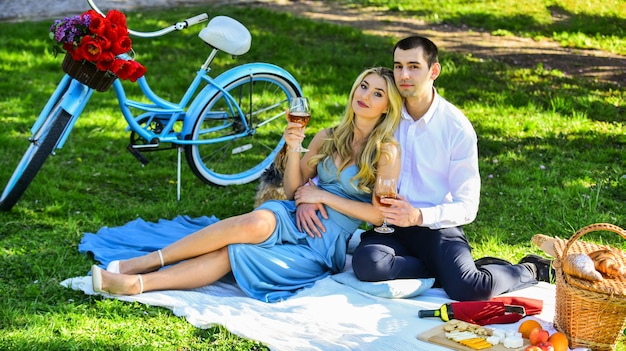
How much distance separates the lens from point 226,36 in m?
5.59

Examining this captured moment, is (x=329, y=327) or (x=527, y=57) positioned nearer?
(x=329, y=327)

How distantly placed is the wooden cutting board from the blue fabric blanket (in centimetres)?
179

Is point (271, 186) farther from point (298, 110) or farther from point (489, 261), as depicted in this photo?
point (489, 261)

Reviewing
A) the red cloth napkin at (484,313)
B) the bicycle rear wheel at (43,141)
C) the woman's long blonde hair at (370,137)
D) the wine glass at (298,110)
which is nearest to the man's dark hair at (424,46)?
the woman's long blonde hair at (370,137)

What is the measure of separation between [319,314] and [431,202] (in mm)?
900

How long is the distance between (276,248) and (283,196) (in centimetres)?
104

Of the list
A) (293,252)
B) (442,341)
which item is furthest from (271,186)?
(442,341)

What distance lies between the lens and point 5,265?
15.3 feet

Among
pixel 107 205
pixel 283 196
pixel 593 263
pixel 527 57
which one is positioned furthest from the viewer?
pixel 527 57

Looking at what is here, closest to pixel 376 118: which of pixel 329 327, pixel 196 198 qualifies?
pixel 329 327

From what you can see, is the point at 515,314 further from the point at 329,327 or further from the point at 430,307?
the point at 329,327

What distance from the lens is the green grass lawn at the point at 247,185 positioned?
4082mm

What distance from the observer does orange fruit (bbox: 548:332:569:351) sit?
145 inches

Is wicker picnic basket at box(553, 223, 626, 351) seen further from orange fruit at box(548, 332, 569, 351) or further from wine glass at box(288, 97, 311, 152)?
wine glass at box(288, 97, 311, 152)
